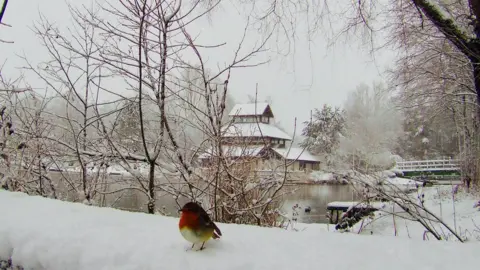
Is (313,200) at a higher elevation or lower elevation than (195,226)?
lower

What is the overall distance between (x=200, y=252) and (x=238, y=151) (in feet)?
11.9

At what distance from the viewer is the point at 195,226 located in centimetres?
176

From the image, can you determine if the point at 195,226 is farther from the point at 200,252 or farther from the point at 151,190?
the point at 151,190


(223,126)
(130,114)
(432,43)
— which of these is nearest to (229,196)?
(223,126)

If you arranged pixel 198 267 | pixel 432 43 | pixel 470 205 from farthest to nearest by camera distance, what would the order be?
pixel 470 205
pixel 432 43
pixel 198 267

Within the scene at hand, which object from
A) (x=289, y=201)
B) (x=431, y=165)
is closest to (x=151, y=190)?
(x=289, y=201)

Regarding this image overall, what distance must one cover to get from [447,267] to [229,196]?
10.3ft

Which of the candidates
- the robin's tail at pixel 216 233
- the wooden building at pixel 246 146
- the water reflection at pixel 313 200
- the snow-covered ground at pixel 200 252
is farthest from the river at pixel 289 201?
the robin's tail at pixel 216 233

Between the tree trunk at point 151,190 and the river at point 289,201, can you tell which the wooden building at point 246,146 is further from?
the tree trunk at point 151,190

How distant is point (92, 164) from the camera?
18.4ft

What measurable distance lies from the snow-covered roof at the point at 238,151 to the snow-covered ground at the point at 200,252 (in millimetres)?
2835

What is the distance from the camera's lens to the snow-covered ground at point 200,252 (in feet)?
5.30

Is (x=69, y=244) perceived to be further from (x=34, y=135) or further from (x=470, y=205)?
(x=470, y=205)

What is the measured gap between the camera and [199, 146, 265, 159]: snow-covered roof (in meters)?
5.18
